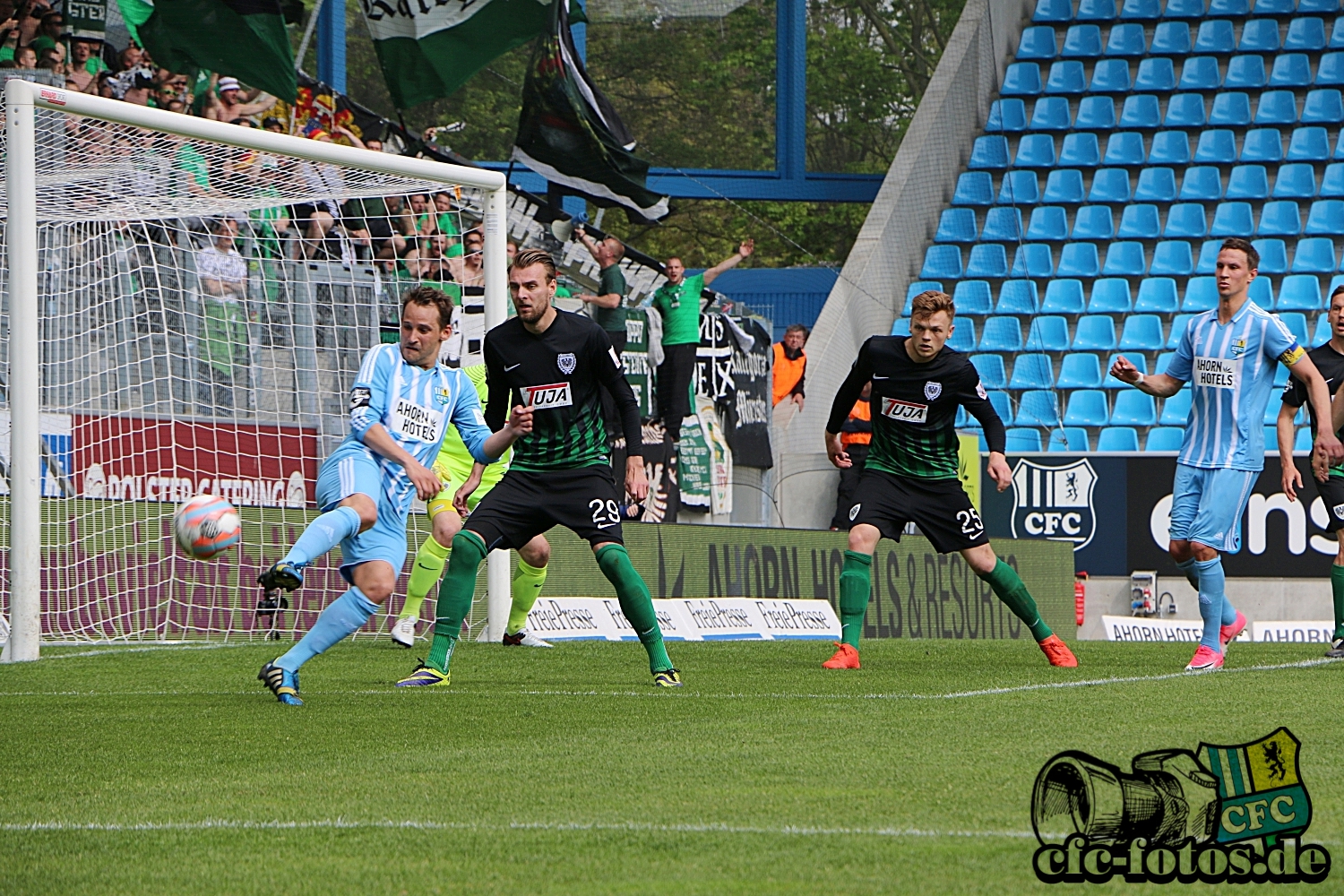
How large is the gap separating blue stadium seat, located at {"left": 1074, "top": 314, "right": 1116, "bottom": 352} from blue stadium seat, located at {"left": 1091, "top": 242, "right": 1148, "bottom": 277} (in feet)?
2.55

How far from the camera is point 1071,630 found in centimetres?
1670

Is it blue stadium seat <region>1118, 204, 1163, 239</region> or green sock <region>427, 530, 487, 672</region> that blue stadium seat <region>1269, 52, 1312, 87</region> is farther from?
green sock <region>427, 530, 487, 672</region>

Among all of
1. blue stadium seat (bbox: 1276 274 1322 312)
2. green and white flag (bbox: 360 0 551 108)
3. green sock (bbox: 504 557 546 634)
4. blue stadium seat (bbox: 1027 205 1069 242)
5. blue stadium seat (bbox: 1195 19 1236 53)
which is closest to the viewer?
green sock (bbox: 504 557 546 634)

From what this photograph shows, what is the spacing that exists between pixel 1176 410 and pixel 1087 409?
40.0 inches

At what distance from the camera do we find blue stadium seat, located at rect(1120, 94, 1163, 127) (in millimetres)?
24516

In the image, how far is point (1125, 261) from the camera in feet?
75.2

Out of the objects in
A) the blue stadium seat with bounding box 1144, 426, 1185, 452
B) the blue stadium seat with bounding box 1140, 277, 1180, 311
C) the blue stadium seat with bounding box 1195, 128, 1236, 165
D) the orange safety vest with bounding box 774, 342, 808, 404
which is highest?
the blue stadium seat with bounding box 1195, 128, 1236, 165

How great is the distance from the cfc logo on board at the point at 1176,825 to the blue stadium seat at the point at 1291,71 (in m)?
22.1

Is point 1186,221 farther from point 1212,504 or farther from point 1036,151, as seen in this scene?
point 1212,504

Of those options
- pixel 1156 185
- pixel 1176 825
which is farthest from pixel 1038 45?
pixel 1176 825

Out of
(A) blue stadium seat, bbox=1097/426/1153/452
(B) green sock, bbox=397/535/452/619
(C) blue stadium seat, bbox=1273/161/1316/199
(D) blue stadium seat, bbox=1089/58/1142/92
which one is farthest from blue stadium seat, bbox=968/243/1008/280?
(B) green sock, bbox=397/535/452/619

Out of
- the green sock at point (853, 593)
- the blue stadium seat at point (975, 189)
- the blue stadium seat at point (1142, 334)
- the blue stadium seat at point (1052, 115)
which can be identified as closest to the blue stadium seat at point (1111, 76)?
the blue stadium seat at point (1052, 115)

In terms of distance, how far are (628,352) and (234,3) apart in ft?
20.2

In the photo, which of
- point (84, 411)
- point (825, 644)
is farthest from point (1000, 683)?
point (84, 411)
